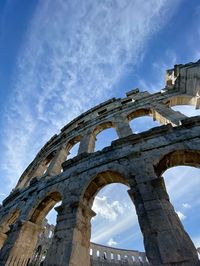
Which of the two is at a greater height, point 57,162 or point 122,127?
point 122,127

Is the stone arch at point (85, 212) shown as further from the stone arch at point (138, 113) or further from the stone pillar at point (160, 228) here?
the stone arch at point (138, 113)

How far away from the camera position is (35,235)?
6.53 meters

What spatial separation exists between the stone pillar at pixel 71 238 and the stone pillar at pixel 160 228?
5.24 ft

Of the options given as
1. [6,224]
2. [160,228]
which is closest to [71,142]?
[6,224]

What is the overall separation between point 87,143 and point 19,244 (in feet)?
16.5

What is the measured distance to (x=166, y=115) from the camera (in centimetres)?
830

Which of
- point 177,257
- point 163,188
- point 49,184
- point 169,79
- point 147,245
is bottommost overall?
point 177,257

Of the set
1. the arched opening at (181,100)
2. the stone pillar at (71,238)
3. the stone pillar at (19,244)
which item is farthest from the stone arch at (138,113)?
the stone pillar at (19,244)

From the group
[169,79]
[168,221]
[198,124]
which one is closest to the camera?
[168,221]

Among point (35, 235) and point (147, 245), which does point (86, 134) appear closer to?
point (35, 235)

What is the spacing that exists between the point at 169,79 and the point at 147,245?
10675mm

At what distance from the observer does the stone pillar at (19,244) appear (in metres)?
5.39

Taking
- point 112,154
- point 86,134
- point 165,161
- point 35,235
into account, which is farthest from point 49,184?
point 165,161

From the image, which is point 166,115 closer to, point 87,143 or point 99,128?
point 99,128
